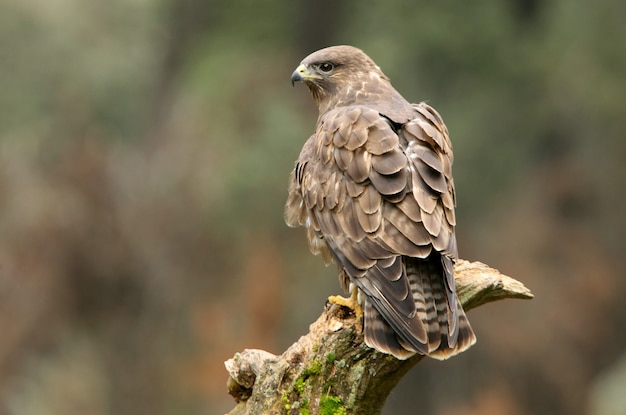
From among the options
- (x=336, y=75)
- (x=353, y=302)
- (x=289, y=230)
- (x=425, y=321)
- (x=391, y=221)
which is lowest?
(x=425, y=321)

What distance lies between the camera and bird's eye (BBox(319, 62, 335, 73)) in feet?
22.6

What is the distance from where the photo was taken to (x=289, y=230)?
53.9ft

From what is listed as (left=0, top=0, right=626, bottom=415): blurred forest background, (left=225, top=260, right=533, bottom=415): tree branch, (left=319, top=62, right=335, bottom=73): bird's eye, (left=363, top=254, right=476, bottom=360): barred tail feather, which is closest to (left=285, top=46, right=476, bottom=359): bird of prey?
(left=363, top=254, right=476, bottom=360): barred tail feather

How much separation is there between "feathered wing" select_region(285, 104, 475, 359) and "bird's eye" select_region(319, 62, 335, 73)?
0.96m

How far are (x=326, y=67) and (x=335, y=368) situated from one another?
2296 millimetres

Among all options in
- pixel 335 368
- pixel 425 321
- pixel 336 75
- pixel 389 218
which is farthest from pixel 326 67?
pixel 425 321

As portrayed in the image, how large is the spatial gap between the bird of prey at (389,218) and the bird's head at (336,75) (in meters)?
0.56

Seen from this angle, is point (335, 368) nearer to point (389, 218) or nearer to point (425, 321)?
point (425, 321)

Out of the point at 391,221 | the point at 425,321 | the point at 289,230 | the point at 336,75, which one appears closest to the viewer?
the point at 425,321

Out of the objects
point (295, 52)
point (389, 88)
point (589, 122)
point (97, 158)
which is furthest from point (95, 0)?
point (389, 88)

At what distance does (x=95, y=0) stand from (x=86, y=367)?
40.1 feet

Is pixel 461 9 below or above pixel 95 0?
below

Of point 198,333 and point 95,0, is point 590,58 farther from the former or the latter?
point 95,0

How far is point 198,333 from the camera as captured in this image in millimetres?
13922
